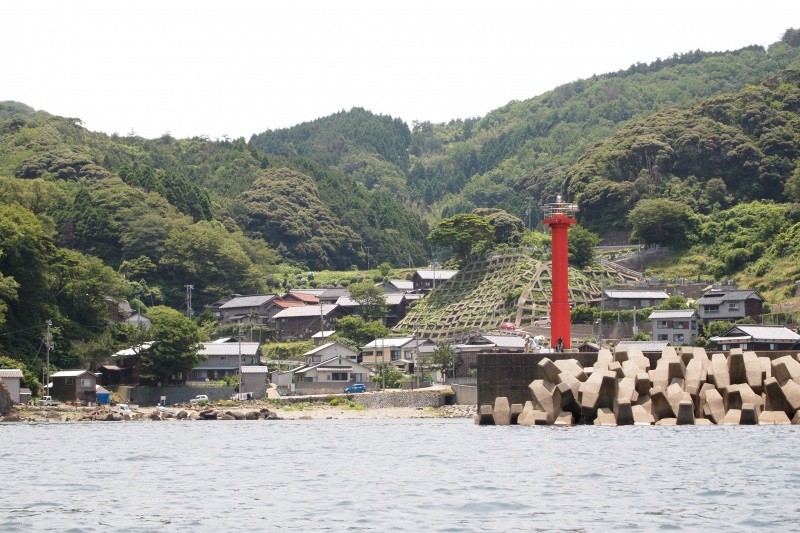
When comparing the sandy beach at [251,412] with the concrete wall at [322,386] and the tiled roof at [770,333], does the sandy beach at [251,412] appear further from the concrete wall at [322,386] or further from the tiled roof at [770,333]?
the tiled roof at [770,333]

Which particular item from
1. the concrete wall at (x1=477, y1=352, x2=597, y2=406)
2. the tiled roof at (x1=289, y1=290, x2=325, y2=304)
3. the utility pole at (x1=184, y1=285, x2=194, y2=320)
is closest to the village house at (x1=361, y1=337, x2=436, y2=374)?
the utility pole at (x1=184, y1=285, x2=194, y2=320)

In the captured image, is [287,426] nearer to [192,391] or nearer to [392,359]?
[192,391]

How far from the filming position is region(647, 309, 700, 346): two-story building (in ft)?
210

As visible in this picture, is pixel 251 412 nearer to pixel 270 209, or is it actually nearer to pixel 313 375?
pixel 313 375

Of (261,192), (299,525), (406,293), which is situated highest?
(261,192)

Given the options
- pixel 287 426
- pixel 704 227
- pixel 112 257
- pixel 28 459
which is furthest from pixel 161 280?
pixel 28 459

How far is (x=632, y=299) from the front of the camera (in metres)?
71.4

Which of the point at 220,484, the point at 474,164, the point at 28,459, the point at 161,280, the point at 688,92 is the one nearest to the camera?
the point at 220,484

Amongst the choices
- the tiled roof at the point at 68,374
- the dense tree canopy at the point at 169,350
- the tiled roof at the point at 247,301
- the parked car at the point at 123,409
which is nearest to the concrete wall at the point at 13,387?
the parked car at the point at 123,409

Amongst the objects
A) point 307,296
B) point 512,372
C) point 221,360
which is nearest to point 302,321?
point 307,296

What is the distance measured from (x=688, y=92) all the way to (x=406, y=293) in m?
88.9

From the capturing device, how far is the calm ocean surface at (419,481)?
1933 cm

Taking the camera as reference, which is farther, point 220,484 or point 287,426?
point 287,426

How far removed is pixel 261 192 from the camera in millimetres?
112812
